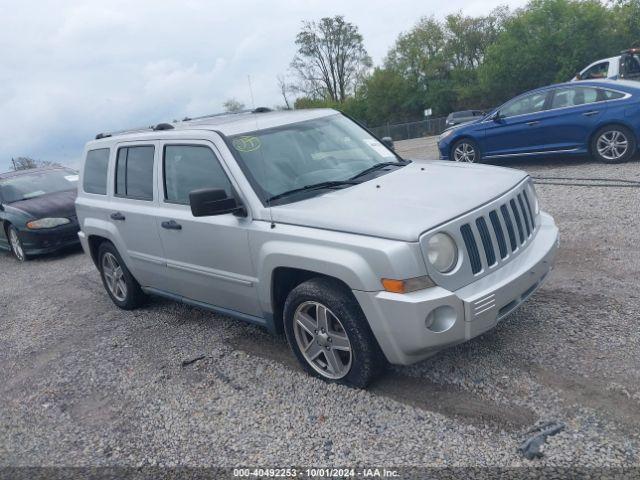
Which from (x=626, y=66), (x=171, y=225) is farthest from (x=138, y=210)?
(x=626, y=66)

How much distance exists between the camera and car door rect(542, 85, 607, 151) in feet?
32.1

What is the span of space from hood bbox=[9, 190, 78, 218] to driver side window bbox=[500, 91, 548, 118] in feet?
26.6

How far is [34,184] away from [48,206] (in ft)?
3.67

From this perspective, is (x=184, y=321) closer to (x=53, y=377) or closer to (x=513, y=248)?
(x=53, y=377)

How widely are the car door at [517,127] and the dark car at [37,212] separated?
7.83 metres

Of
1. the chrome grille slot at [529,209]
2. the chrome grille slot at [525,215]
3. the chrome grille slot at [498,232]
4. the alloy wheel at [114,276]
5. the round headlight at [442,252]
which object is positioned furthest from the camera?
the alloy wheel at [114,276]

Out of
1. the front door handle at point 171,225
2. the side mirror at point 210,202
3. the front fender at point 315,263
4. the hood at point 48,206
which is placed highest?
the side mirror at point 210,202

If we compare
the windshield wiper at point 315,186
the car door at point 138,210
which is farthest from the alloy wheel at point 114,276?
the windshield wiper at point 315,186

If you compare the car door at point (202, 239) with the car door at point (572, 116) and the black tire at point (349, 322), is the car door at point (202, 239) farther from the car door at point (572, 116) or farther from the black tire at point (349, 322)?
the car door at point (572, 116)

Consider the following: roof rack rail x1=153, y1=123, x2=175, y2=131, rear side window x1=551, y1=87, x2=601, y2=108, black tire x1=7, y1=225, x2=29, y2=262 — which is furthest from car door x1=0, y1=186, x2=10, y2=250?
rear side window x1=551, y1=87, x2=601, y2=108

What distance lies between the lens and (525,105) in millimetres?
10703

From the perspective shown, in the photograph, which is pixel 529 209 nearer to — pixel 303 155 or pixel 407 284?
pixel 407 284

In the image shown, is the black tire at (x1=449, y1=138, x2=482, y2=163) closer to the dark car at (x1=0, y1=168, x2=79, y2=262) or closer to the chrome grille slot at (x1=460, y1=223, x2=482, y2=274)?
the dark car at (x1=0, y1=168, x2=79, y2=262)

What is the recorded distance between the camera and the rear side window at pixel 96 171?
5.90m
